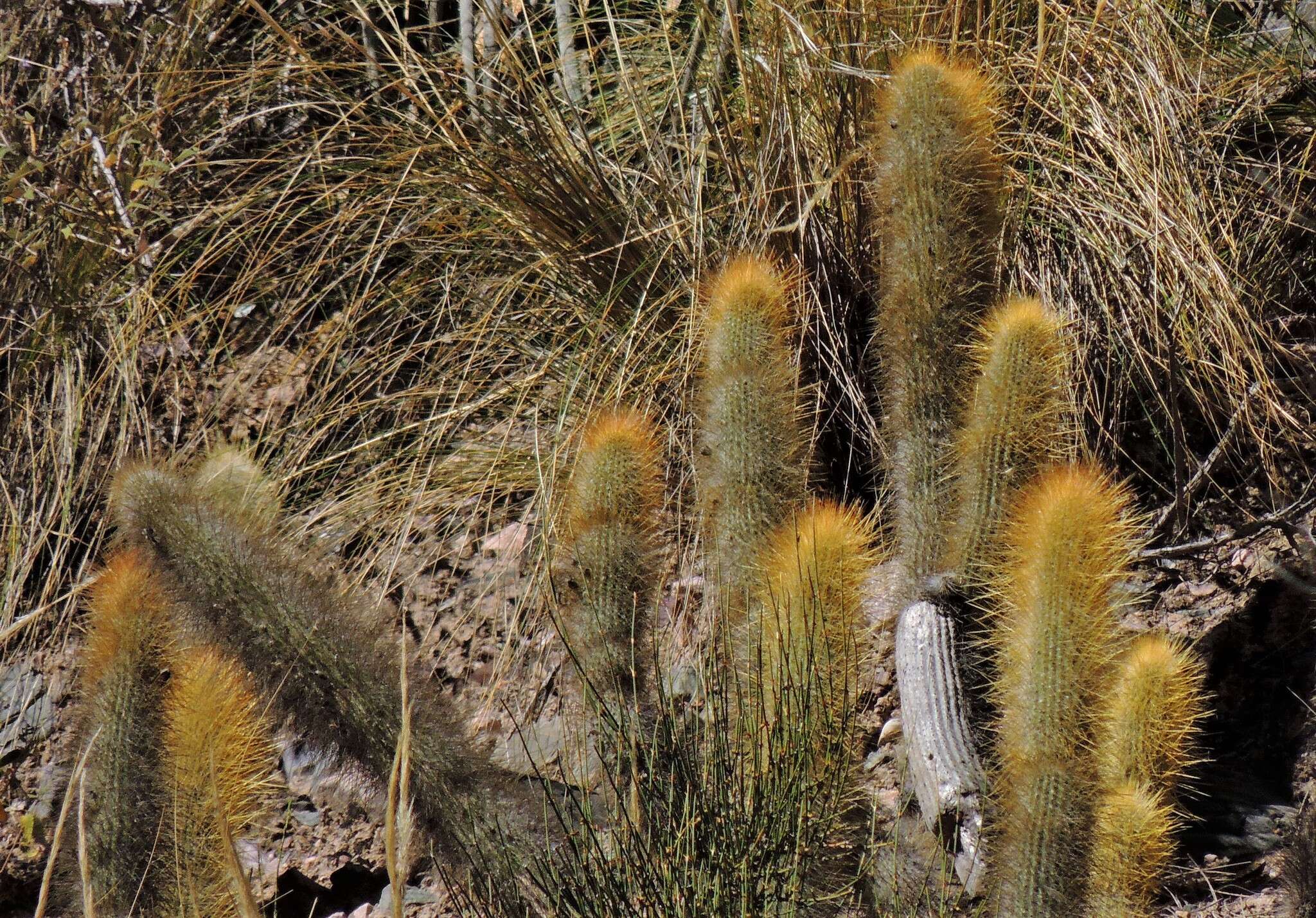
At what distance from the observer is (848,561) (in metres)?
2.02

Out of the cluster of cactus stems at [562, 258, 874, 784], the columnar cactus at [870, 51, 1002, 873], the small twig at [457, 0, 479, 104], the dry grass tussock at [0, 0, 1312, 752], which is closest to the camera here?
the cluster of cactus stems at [562, 258, 874, 784]

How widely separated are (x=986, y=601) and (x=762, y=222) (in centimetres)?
111

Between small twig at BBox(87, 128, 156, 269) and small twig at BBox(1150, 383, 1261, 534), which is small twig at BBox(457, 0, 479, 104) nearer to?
small twig at BBox(87, 128, 156, 269)

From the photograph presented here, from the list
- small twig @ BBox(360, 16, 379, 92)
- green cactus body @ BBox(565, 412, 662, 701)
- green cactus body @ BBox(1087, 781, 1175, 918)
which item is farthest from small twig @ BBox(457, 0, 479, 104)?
green cactus body @ BBox(1087, 781, 1175, 918)

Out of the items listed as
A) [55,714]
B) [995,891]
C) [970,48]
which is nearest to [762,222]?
[970,48]

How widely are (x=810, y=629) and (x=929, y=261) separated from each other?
2.56 ft

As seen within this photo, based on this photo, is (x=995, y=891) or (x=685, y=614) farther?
(x=685, y=614)

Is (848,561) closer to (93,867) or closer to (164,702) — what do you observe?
(164,702)

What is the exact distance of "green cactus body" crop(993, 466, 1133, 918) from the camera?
186cm

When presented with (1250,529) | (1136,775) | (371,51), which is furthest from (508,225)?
(1136,775)

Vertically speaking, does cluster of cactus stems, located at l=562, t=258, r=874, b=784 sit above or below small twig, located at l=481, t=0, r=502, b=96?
below

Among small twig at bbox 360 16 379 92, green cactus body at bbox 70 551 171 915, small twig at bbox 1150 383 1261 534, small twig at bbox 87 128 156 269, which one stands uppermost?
small twig at bbox 360 16 379 92

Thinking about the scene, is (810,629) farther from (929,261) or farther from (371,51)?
(371,51)

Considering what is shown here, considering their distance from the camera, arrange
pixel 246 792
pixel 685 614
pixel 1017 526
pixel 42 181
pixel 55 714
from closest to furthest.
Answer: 1. pixel 1017 526
2. pixel 246 792
3. pixel 685 614
4. pixel 55 714
5. pixel 42 181
